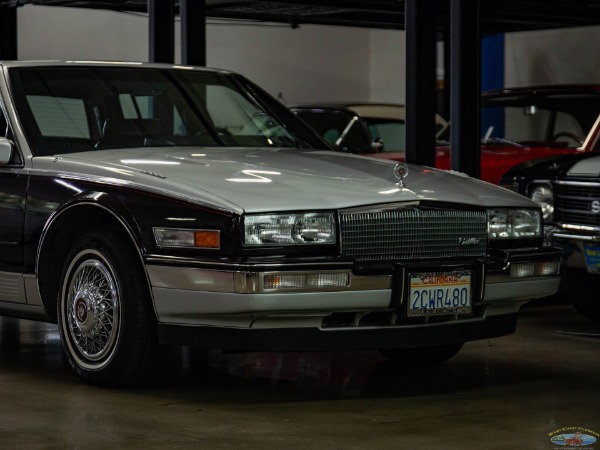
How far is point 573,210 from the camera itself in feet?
24.8

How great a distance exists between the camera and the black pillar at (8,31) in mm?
14414

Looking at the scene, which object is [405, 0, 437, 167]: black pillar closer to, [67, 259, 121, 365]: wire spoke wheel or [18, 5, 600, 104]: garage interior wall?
[67, 259, 121, 365]: wire spoke wheel

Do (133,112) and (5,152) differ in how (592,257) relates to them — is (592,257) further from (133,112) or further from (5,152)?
(5,152)

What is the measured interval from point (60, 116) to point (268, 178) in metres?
1.28

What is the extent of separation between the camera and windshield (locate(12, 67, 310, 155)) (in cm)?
616

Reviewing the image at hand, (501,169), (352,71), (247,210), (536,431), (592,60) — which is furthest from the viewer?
(352,71)

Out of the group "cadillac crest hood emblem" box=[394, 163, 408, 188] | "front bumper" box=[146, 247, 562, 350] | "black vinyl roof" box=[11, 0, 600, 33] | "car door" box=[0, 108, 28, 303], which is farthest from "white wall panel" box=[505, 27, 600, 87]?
"front bumper" box=[146, 247, 562, 350]

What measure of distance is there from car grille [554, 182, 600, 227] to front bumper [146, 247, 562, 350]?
2.15 m

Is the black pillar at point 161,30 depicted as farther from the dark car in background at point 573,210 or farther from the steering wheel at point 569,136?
the dark car in background at point 573,210

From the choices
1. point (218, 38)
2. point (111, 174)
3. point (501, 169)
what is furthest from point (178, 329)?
point (218, 38)

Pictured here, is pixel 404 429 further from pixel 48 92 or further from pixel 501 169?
pixel 501 169

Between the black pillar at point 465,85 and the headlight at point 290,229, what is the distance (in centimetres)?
315

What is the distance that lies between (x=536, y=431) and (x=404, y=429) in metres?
0.46

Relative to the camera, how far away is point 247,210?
16.6 feet
